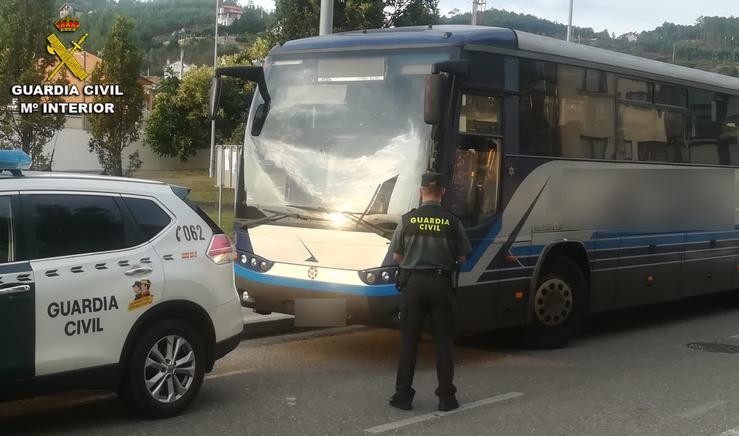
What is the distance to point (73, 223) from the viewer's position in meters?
6.04

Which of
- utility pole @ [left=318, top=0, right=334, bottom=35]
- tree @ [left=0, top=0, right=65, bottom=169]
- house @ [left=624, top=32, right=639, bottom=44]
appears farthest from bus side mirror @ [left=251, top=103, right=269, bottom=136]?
house @ [left=624, top=32, right=639, bottom=44]

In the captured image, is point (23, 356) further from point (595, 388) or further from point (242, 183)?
point (595, 388)

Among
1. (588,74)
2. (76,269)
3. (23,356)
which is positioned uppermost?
(588,74)

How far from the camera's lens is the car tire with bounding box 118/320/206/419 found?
6258 millimetres

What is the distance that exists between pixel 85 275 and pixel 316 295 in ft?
9.23

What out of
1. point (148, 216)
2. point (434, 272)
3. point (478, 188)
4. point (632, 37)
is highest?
point (632, 37)

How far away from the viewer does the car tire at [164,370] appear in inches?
246

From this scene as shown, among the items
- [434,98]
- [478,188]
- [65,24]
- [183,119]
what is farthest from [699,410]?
[183,119]

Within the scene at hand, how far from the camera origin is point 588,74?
33.6 feet

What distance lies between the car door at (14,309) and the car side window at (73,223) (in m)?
0.15

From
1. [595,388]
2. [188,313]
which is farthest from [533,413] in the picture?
[188,313]

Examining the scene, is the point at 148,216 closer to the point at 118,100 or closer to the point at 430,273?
the point at 430,273

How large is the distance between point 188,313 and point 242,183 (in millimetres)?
2781

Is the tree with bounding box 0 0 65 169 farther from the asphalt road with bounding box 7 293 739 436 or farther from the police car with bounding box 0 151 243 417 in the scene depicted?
the police car with bounding box 0 151 243 417
